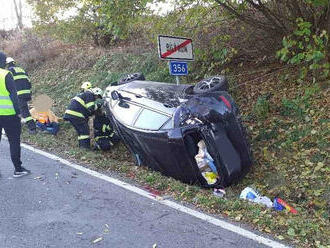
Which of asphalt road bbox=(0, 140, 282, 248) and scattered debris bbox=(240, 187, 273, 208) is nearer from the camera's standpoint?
asphalt road bbox=(0, 140, 282, 248)

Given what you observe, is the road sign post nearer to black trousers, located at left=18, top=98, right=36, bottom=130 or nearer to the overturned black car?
the overturned black car

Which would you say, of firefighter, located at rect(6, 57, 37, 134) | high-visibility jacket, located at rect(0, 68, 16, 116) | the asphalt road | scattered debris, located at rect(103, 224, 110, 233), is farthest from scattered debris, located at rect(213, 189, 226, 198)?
firefighter, located at rect(6, 57, 37, 134)

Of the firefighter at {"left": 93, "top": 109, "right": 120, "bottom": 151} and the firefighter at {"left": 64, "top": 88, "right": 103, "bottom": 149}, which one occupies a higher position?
the firefighter at {"left": 64, "top": 88, "right": 103, "bottom": 149}

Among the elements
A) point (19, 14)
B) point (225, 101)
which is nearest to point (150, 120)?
point (225, 101)

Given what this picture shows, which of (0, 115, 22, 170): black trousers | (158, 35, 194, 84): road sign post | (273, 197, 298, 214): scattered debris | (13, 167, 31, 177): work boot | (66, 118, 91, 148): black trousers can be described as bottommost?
(273, 197, 298, 214): scattered debris

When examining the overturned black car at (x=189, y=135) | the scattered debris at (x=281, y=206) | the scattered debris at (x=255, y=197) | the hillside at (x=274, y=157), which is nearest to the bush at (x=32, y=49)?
the hillside at (x=274, y=157)

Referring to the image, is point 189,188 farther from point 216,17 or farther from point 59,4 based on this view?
point 59,4

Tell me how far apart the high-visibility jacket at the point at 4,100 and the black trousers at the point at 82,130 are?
6.21 ft

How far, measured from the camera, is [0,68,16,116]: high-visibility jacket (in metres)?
5.98

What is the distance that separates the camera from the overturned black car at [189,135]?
551 centimetres

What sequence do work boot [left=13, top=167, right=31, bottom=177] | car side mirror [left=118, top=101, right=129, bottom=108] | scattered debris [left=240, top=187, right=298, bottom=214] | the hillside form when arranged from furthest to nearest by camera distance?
car side mirror [left=118, top=101, right=129, bottom=108] < work boot [left=13, top=167, right=31, bottom=177] < scattered debris [left=240, top=187, right=298, bottom=214] < the hillside

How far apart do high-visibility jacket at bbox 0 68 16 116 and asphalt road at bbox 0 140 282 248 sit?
42.6 inches

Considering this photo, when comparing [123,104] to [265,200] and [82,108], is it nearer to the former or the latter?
[82,108]

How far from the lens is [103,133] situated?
26.4 ft
